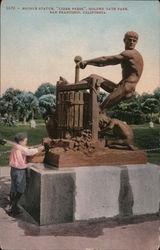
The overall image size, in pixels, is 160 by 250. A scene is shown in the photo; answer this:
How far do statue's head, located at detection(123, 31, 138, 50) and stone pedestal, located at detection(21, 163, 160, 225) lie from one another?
187 cm

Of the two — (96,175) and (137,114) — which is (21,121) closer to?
(137,114)

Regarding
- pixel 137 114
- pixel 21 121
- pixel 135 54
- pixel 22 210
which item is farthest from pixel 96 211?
pixel 137 114

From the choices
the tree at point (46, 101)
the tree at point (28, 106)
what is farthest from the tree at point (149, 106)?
the tree at point (28, 106)

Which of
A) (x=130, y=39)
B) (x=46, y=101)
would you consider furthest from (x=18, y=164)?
(x=46, y=101)

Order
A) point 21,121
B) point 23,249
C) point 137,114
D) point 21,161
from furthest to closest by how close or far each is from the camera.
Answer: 1. point 137,114
2. point 21,121
3. point 21,161
4. point 23,249

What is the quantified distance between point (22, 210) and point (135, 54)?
9.68 feet

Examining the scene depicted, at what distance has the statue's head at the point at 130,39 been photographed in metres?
4.82

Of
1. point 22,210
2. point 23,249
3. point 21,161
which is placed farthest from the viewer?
point 22,210

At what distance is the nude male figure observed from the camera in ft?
15.7

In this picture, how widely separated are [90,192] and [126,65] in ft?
6.75

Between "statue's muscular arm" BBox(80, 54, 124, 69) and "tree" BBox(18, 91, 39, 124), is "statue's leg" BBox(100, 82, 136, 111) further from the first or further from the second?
"tree" BBox(18, 91, 39, 124)

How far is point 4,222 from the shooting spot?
4309 millimetres

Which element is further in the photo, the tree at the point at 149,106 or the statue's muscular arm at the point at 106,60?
the tree at the point at 149,106

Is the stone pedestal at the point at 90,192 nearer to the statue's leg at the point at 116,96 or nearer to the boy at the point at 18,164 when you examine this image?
the boy at the point at 18,164
